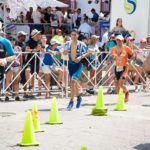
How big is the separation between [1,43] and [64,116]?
10.2ft

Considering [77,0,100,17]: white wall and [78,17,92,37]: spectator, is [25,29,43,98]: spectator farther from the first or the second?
[77,0,100,17]: white wall

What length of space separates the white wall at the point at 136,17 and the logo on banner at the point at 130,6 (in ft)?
0.40

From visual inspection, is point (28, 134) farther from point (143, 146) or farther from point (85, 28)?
point (85, 28)

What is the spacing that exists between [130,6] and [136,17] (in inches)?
18.1

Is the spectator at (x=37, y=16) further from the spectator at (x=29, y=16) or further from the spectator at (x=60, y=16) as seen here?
the spectator at (x=60, y=16)

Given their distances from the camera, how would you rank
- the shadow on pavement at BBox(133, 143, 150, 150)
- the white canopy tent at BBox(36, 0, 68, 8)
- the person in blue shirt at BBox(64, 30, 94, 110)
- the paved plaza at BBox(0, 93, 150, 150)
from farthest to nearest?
the white canopy tent at BBox(36, 0, 68, 8), the person in blue shirt at BBox(64, 30, 94, 110), the paved plaza at BBox(0, 93, 150, 150), the shadow on pavement at BBox(133, 143, 150, 150)

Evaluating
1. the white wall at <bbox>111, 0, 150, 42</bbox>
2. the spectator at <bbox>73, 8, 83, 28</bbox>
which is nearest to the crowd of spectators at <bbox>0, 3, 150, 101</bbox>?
the white wall at <bbox>111, 0, 150, 42</bbox>

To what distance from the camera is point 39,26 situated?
26984 mm

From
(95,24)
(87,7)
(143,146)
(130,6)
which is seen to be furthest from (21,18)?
(143,146)

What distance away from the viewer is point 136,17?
21141 millimetres

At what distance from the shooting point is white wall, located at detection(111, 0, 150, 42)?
2069 centimetres

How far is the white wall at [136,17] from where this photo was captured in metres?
20.7

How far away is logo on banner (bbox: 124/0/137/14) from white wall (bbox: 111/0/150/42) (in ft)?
0.40

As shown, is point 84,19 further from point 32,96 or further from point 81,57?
point 81,57
